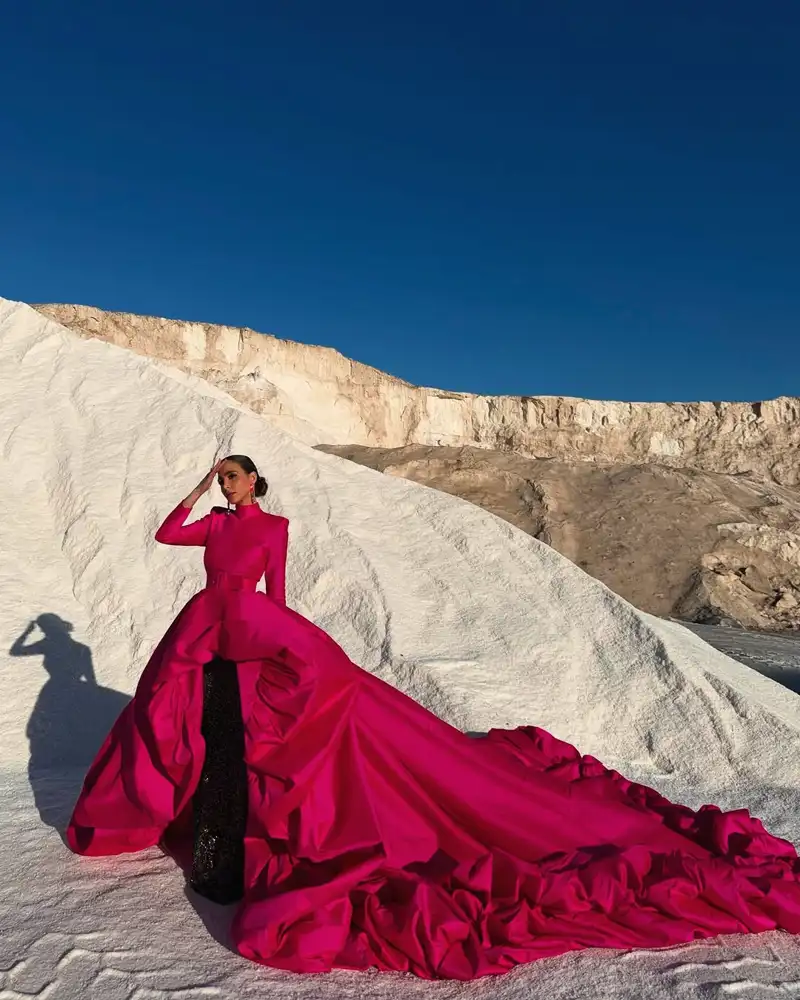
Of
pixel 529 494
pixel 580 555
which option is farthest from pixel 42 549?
pixel 529 494

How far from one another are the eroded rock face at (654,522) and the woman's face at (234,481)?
13.2 metres

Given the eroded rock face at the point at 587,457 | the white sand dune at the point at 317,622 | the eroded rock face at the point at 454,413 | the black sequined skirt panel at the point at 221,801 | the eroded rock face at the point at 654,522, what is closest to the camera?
the white sand dune at the point at 317,622

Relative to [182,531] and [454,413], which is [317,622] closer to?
[182,531]

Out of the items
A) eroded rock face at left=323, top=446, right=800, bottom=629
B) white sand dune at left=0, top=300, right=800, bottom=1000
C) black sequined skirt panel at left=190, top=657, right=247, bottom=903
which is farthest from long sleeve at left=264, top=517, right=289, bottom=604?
eroded rock face at left=323, top=446, right=800, bottom=629

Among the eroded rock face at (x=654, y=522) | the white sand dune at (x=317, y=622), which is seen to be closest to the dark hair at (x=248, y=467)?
the white sand dune at (x=317, y=622)

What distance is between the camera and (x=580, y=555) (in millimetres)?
17609

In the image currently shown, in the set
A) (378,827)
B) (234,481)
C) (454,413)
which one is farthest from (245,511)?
(454,413)

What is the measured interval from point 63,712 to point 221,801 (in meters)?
2.33

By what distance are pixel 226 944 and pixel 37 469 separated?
5046mm

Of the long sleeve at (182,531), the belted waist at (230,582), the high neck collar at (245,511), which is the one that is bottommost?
the belted waist at (230,582)

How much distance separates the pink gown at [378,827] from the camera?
2.32 metres

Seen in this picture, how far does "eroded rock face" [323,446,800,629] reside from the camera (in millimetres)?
15828

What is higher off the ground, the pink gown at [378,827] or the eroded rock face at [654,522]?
the eroded rock face at [654,522]

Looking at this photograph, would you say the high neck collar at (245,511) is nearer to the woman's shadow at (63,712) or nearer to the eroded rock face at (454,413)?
the woman's shadow at (63,712)
